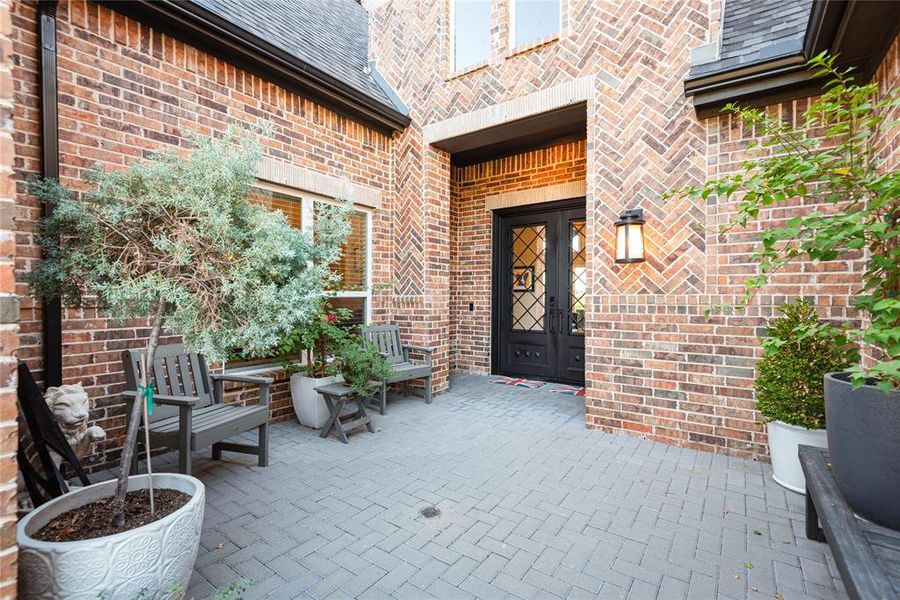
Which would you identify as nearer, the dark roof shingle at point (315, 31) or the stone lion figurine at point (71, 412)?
the stone lion figurine at point (71, 412)

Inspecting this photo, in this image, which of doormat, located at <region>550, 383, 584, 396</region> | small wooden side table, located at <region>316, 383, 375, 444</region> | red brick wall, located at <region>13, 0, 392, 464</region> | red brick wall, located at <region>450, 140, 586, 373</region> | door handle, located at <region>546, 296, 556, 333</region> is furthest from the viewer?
red brick wall, located at <region>450, 140, 586, 373</region>

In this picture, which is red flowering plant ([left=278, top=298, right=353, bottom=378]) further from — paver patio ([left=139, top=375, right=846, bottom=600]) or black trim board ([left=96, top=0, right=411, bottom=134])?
black trim board ([left=96, top=0, right=411, bottom=134])

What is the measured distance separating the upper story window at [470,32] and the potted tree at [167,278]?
419 centimetres

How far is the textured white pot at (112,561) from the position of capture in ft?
4.80

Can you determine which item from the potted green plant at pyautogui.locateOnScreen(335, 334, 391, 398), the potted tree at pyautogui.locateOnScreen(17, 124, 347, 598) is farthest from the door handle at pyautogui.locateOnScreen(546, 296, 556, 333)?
the potted tree at pyautogui.locateOnScreen(17, 124, 347, 598)

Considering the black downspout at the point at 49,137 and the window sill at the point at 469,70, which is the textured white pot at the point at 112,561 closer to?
the black downspout at the point at 49,137

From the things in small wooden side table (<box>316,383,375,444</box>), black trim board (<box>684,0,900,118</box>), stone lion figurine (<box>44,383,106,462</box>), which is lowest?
small wooden side table (<box>316,383,375,444</box>)

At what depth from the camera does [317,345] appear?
4.52 meters

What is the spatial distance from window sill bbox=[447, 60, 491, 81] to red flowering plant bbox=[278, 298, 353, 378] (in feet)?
10.7

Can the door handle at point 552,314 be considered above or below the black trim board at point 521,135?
below

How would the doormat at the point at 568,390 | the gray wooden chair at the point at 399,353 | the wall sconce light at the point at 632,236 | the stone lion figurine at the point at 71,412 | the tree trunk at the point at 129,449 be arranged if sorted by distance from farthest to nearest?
the doormat at the point at 568,390
the gray wooden chair at the point at 399,353
the wall sconce light at the point at 632,236
the stone lion figurine at the point at 71,412
the tree trunk at the point at 129,449

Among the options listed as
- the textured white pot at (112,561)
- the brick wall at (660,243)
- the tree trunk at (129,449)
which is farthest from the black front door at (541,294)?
the textured white pot at (112,561)

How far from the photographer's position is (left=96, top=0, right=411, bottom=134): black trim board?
3406mm

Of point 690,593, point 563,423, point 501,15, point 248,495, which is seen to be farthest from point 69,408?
point 501,15
